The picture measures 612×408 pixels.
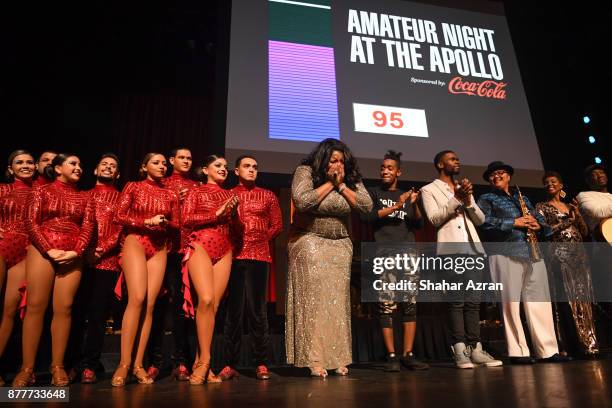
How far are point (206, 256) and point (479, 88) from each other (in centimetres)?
386

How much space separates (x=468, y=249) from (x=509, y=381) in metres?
1.09

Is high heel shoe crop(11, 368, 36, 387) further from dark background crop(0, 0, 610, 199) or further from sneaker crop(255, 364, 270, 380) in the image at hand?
dark background crop(0, 0, 610, 199)

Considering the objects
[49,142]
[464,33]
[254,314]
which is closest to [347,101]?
[464,33]

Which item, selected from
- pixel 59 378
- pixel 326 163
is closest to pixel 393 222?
pixel 326 163

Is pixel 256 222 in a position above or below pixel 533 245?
above

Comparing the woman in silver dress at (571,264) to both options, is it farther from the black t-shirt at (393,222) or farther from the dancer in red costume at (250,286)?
the dancer in red costume at (250,286)

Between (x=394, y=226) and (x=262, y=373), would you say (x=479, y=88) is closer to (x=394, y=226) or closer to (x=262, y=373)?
(x=394, y=226)

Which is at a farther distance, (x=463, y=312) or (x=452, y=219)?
(x=452, y=219)

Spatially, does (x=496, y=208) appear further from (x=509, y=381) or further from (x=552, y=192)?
(x=509, y=381)

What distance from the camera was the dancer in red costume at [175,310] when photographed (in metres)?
3.14

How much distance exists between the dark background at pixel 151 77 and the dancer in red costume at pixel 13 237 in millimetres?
2559

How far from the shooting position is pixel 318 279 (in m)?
2.85

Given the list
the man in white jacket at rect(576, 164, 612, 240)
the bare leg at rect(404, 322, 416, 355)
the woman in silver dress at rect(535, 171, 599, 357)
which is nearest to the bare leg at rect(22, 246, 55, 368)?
the bare leg at rect(404, 322, 416, 355)

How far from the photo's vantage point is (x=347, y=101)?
187 inches
